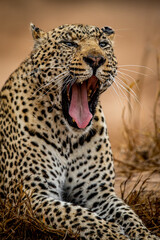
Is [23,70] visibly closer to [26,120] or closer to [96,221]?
[26,120]

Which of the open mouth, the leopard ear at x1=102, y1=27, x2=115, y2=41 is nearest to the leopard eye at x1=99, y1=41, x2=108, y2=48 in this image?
the leopard ear at x1=102, y1=27, x2=115, y2=41

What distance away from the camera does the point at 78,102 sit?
6.15 m

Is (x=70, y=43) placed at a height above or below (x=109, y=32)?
below

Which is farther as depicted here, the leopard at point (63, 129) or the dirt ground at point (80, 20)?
the dirt ground at point (80, 20)

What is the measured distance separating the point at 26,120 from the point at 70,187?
84 centimetres

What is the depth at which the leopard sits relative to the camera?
5.93 metres

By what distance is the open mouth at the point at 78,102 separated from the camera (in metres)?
6.08

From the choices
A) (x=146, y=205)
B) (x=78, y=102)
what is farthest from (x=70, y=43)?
(x=146, y=205)

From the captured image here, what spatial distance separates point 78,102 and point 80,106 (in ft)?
0.15

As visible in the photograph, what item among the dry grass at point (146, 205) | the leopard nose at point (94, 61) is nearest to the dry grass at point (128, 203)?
the dry grass at point (146, 205)

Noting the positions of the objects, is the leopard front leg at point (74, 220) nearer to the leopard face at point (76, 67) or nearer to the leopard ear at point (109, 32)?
the leopard face at point (76, 67)

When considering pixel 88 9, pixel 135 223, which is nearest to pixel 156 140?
pixel 135 223

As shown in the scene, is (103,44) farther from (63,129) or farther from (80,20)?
(80,20)

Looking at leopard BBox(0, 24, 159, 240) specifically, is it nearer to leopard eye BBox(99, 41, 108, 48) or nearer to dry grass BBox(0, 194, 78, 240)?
leopard eye BBox(99, 41, 108, 48)
